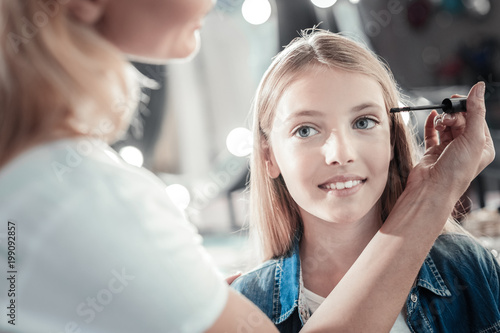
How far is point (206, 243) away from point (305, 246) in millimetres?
248

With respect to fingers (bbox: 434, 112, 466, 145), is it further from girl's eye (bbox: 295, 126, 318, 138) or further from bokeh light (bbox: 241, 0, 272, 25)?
bokeh light (bbox: 241, 0, 272, 25)

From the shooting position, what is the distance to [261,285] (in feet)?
2.35

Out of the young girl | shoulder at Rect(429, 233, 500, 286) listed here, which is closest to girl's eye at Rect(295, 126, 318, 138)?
the young girl

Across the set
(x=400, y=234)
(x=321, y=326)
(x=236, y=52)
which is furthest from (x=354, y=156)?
(x=236, y=52)

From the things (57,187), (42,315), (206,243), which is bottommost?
(206,243)

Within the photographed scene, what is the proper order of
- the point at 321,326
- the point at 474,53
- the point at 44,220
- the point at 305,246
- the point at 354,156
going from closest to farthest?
the point at 44,220
the point at 321,326
the point at 354,156
the point at 305,246
the point at 474,53

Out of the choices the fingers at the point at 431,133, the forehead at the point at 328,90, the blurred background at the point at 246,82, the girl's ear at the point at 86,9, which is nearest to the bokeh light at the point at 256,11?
the blurred background at the point at 246,82

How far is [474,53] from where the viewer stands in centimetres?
83

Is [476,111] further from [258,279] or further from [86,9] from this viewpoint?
[86,9]

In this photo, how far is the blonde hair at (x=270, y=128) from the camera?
0.67m

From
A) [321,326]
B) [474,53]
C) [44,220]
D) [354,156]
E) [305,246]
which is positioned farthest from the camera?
[474,53]

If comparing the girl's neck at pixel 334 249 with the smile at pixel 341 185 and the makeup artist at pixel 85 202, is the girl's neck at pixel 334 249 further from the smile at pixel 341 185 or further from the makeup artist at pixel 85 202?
the makeup artist at pixel 85 202

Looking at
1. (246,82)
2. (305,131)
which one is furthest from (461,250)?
(246,82)

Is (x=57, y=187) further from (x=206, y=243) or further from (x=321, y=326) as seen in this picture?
(x=206, y=243)
